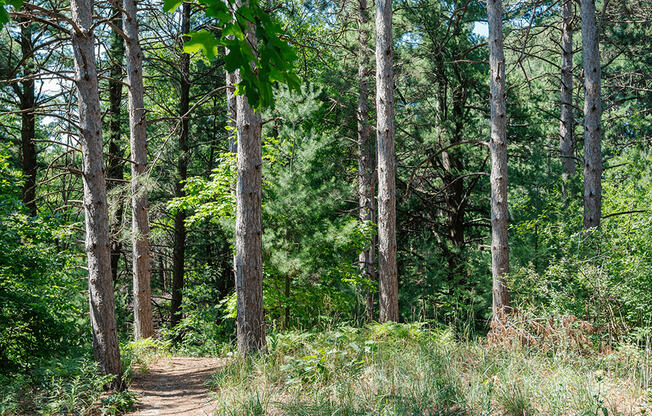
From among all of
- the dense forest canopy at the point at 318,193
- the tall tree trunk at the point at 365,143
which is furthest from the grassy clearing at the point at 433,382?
the tall tree trunk at the point at 365,143

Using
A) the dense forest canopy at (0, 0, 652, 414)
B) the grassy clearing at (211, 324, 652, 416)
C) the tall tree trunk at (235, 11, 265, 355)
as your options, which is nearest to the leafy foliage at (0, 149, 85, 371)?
the dense forest canopy at (0, 0, 652, 414)

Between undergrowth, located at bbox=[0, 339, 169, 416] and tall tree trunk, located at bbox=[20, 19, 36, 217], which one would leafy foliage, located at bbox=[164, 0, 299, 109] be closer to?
undergrowth, located at bbox=[0, 339, 169, 416]

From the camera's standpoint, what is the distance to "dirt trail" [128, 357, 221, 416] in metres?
5.79

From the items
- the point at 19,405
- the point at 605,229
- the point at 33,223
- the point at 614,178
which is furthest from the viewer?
the point at 614,178

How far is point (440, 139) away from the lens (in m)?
12.2

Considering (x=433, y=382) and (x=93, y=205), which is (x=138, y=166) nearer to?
(x=93, y=205)

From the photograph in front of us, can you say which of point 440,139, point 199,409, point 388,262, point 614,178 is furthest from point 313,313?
point 614,178

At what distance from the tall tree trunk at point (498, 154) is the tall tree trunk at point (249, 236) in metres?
4.77

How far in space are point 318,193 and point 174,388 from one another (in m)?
4.24

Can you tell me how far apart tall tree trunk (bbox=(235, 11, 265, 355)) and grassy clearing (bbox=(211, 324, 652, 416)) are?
0.70m

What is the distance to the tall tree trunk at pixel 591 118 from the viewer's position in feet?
31.0

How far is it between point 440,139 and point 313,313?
5772 mm

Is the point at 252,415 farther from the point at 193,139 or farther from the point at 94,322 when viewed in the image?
the point at 193,139

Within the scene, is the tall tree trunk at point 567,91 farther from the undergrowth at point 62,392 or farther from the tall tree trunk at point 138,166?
the undergrowth at point 62,392
